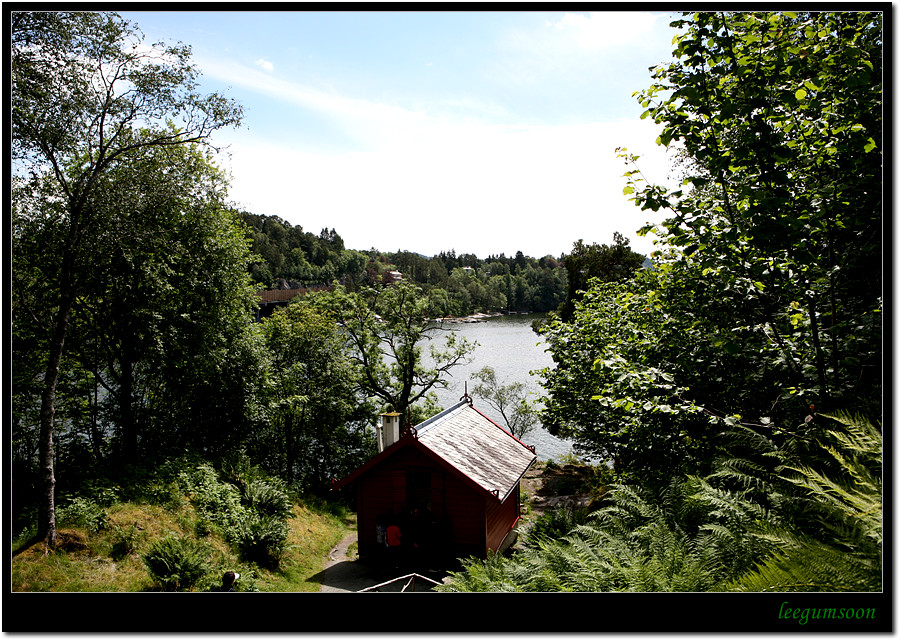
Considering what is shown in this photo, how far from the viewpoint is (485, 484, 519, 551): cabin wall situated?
9477 millimetres

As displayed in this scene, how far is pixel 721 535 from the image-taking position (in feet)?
10.6

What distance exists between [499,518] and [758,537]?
26.2 ft

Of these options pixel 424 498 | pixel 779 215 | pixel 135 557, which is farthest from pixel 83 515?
pixel 779 215

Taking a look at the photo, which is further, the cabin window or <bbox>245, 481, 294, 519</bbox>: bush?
<bbox>245, 481, 294, 519</bbox>: bush

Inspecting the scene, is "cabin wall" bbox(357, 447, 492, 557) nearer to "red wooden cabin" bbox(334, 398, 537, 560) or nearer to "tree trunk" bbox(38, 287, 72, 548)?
"red wooden cabin" bbox(334, 398, 537, 560)

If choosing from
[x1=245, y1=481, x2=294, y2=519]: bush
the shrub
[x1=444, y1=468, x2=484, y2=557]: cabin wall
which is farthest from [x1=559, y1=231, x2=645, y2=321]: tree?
the shrub

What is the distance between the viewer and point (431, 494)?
9.45 metres

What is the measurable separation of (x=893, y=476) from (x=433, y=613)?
251cm

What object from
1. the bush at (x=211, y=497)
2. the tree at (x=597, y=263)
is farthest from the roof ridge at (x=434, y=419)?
the tree at (x=597, y=263)

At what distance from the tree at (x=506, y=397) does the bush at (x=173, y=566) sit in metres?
16.7

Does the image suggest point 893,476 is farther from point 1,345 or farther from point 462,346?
point 462,346

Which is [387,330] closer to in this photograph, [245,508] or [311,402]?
[311,402]

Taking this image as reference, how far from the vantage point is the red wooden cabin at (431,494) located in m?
9.10

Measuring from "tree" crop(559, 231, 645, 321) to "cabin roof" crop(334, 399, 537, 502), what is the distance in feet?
20.9
